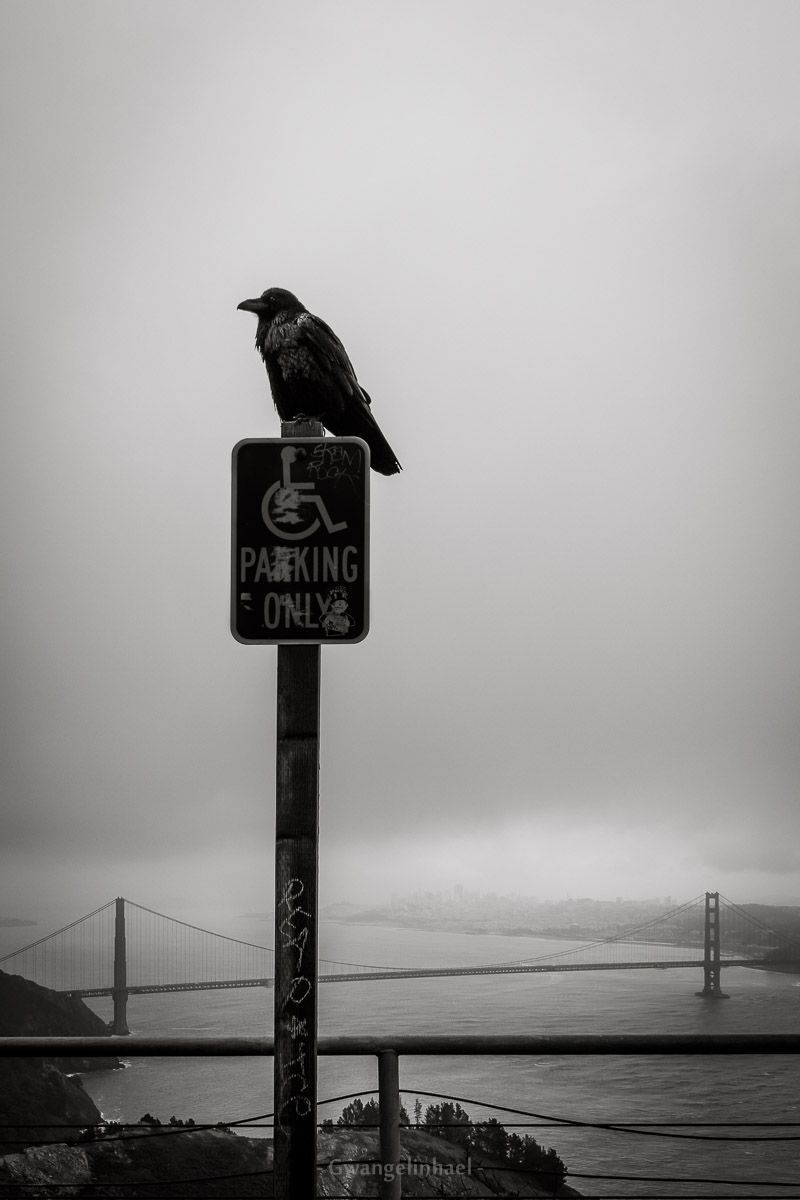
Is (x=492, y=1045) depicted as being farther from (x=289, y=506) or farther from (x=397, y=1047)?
(x=289, y=506)

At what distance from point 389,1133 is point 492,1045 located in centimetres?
31

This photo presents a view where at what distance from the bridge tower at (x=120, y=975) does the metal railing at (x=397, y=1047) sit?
604cm

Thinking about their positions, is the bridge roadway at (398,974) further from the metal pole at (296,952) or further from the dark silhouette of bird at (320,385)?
the metal pole at (296,952)

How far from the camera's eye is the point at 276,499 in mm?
1746

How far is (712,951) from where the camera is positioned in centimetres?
888

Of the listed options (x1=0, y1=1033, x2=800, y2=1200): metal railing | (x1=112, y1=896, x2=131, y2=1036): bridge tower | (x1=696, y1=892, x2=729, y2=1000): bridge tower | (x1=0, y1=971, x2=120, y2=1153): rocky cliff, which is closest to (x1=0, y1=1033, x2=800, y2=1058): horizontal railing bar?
(x1=0, y1=1033, x2=800, y2=1200): metal railing

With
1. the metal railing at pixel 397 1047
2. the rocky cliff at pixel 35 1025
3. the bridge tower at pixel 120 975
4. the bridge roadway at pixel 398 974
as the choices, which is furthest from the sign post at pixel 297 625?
the bridge tower at pixel 120 975

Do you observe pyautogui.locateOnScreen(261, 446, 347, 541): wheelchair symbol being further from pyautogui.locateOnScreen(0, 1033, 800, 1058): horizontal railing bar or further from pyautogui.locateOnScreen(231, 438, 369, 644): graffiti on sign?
pyautogui.locateOnScreen(0, 1033, 800, 1058): horizontal railing bar

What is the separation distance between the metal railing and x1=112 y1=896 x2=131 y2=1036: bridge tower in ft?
19.8

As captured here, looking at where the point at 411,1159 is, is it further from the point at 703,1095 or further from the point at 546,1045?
the point at 703,1095

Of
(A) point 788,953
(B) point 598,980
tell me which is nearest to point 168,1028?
(B) point 598,980

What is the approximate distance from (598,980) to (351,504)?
7870 millimetres

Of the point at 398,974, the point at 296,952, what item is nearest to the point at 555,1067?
the point at 398,974

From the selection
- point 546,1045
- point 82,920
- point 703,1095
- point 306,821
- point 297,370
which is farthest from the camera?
point 82,920
